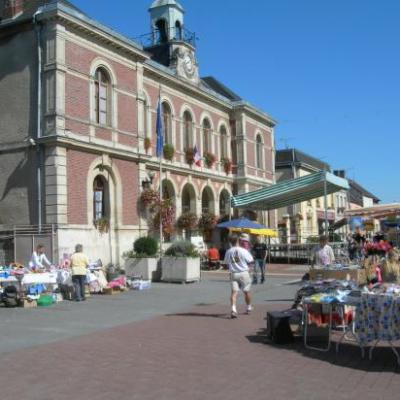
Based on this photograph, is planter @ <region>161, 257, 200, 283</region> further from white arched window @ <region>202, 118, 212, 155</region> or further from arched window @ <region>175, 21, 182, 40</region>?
arched window @ <region>175, 21, 182, 40</region>

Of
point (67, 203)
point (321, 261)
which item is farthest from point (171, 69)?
point (321, 261)

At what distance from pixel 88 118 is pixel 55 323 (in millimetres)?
11058

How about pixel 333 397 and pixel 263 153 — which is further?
pixel 263 153

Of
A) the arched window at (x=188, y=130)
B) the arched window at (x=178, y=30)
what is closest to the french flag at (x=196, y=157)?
the arched window at (x=188, y=130)

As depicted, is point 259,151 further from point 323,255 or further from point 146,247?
point 323,255

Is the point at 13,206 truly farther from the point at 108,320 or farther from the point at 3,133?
the point at 108,320

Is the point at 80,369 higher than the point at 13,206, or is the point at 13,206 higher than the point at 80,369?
the point at 13,206

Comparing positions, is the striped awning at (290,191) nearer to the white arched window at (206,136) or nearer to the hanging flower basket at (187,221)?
the hanging flower basket at (187,221)

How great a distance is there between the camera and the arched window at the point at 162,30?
32.4 meters

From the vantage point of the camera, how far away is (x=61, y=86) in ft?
64.1

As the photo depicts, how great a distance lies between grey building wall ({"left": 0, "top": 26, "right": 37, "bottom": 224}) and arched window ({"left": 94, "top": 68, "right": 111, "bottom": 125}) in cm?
253

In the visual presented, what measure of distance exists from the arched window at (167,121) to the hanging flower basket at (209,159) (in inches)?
141

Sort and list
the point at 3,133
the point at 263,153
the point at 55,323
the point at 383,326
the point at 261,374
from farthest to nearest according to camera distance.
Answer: the point at 263,153
the point at 3,133
the point at 55,323
the point at 383,326
the point at 261,374

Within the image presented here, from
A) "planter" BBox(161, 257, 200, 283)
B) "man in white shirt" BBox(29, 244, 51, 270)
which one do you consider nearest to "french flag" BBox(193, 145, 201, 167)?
"planter" BBox(161, 257, 200, 283)
